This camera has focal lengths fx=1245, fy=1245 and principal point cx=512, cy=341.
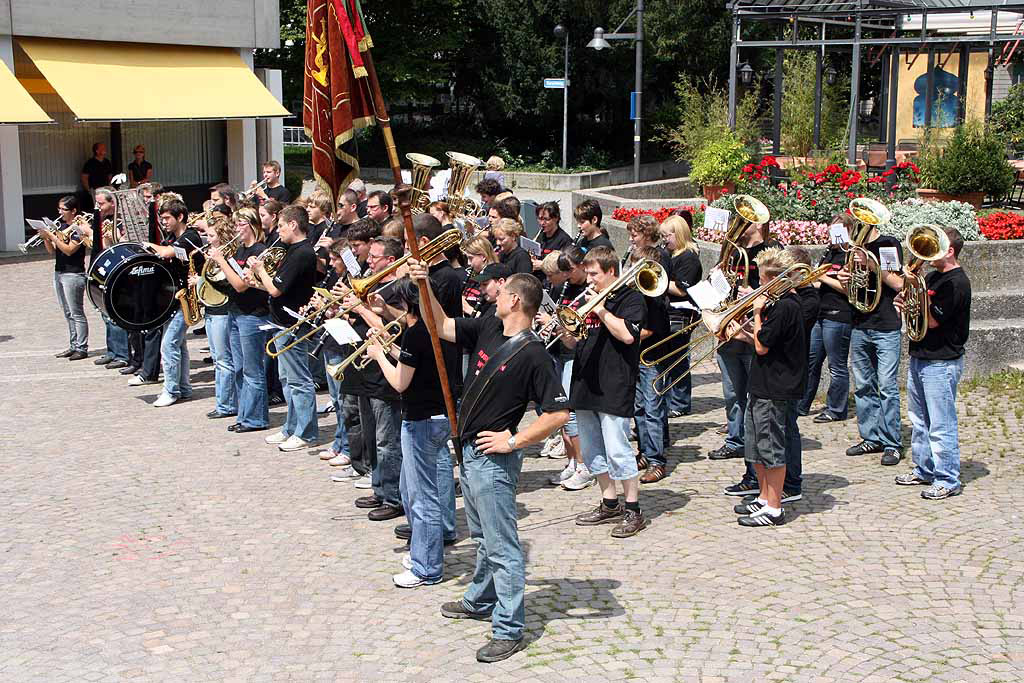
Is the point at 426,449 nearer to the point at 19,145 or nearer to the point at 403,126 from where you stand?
the point at 19,145

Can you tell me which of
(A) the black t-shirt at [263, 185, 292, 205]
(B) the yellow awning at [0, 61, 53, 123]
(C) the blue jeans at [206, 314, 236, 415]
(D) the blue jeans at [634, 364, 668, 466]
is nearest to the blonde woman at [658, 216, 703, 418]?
(D) the blue jeans at [634, 364, 668, 466]

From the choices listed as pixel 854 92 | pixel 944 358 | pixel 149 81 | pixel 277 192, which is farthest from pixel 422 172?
pixel 149 81

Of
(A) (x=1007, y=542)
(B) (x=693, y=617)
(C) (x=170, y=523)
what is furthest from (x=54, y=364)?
(A) (x=1007, y=542)

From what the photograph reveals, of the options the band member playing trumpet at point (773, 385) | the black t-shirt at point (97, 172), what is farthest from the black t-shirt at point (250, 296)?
the black t-shirt at point (97, 172)

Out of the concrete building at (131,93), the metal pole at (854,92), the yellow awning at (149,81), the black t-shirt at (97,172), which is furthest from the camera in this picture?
the black t-shirt at (97,172)

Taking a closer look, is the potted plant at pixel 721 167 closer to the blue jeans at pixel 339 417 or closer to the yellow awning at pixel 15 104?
the blue jeans at pixel 339 417

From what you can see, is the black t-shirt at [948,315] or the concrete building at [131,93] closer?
the black t-shirt at [948,315]

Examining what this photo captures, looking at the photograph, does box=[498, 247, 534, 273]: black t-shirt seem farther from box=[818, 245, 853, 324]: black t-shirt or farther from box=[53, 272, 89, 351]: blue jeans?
box=[53, 272, 89, 351]: blue jeans

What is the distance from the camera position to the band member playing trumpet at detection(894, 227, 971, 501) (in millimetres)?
8445

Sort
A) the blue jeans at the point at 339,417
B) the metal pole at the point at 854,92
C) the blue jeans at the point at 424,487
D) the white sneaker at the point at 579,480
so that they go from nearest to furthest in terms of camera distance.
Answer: the blue jeans at the point at 424,487
the white sneaker at the point at 579,480
the blue jeans at the point at 339,417
the metal pole at the point at 854,92

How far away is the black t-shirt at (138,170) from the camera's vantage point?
916 inches

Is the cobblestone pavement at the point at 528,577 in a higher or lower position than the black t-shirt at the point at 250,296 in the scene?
lower

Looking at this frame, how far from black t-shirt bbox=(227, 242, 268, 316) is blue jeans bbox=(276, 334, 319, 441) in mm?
643

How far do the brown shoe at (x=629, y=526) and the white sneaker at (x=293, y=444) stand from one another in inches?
121
